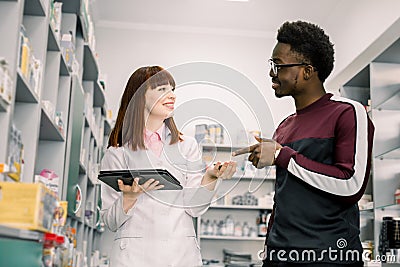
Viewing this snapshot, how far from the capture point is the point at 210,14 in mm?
6078

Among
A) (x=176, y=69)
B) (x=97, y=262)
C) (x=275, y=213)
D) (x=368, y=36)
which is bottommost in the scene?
(x=97, y=262)

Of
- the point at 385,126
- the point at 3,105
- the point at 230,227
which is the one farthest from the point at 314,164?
the point at 230,227

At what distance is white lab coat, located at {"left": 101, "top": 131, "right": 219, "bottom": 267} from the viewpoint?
5.92 feet

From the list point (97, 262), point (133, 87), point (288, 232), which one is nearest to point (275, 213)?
point (288, 232)

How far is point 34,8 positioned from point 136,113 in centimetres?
103

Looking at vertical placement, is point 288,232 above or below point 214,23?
below

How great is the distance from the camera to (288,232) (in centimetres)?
163

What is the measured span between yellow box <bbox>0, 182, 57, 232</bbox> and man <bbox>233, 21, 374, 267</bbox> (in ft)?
2.09

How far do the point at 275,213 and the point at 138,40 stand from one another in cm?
486

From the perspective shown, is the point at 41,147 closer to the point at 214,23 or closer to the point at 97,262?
the point at 97,262

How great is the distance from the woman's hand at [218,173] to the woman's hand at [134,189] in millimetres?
141

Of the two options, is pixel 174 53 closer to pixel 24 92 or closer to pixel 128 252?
pixel 24 92

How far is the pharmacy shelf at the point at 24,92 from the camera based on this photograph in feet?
7.40

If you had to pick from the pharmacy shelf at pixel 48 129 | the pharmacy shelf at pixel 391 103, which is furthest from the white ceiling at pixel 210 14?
the pharmacy shelf at pixel 48 129
